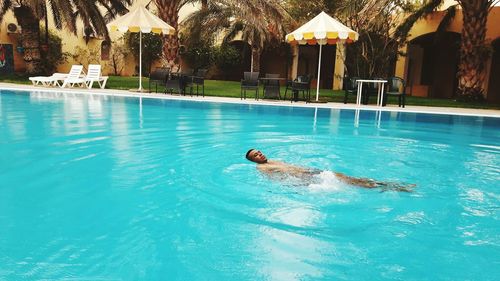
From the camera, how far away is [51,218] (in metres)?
3.39

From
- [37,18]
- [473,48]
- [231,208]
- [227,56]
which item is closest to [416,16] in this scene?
[473,48]

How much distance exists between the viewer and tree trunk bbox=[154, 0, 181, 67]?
53.6ft

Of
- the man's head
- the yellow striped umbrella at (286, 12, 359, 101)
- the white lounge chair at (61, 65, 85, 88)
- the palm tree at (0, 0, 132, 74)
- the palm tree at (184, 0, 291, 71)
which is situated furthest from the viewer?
the palm tree at (184, 0, 291, 71)

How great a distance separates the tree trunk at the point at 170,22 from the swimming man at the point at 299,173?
11.9 m

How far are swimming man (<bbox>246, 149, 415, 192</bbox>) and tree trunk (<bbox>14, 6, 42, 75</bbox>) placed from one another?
55.7ft

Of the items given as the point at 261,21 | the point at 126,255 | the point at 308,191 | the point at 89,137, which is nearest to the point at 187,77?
the point at 261,21

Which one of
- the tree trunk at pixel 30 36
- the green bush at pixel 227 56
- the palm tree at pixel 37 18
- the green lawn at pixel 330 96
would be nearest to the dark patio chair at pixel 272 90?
the green lawn at pixel 330 96

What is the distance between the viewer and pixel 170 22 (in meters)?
16.6

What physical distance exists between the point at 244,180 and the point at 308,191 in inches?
32.8

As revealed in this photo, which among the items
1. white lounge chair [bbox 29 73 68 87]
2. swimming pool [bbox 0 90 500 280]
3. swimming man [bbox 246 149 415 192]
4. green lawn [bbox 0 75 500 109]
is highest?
white lounge chair [bbox 29 73 68 87]

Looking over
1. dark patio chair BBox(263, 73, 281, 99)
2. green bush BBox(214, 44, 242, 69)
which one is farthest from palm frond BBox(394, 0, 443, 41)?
green bush BBox(214, 44, 242, 69)

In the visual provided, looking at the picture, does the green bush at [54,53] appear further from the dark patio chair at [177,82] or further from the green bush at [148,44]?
the dark patio chair at [177,82]

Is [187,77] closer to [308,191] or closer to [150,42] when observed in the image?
[308,191]

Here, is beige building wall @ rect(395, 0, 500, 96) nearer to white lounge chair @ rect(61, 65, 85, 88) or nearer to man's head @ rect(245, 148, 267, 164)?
white lounge chair @ rect(61, 65, 85, 88)
